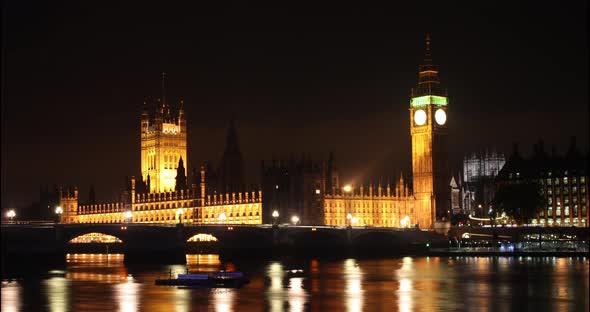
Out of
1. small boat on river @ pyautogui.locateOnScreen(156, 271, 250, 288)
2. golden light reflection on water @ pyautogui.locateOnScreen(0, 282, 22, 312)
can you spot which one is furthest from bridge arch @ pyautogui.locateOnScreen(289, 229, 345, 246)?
small boat on river @ pyautogui.locateOnScreen(156, 271, 250, 288)

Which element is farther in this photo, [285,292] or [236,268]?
[236,268]

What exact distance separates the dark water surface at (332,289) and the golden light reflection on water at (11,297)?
0.07 metres

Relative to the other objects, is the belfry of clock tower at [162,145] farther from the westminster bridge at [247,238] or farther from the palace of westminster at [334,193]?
the westminster bridge at [247,238]

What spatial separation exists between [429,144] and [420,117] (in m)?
3.88

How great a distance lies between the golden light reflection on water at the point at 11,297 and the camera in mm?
57088

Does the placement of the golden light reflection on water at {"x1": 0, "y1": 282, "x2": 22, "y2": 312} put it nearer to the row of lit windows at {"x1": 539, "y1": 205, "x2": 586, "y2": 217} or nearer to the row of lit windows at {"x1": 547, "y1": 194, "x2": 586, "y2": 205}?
the row of lit windows at {"x1": 539, "y1": 205, "x2": 586, "y2": 217}

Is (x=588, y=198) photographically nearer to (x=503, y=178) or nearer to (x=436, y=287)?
(x=503, y=178)

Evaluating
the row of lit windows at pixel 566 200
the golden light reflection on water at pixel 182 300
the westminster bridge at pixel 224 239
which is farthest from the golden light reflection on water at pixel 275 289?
the row of lit windows at pixel 566 200

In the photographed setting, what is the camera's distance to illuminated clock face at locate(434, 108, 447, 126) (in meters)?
149

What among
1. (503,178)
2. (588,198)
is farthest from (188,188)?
(588,198)

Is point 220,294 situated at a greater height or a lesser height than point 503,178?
lesser

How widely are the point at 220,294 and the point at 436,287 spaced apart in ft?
46.7

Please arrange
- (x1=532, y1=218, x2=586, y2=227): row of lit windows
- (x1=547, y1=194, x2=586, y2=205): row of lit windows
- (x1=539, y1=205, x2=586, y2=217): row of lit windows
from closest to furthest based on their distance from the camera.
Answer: (x1=532, y1=218, x2=586, y2=227): row of lit windows < (x1=539, y1=205, x2=586, y2=217): row of lit windows < (x1=547, y1=194, x2=586, y2=205): row of lit windows

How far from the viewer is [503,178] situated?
167750 mm
